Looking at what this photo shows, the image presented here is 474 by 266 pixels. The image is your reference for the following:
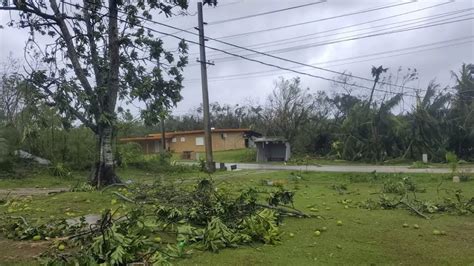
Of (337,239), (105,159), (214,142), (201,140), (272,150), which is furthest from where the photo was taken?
(214,142)

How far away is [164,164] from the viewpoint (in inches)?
1118

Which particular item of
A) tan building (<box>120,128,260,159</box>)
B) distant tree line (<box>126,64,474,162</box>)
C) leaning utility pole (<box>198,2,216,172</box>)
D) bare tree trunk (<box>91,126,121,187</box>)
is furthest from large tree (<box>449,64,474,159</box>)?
bare tree trunk (<box>91,126,121,187</box>)

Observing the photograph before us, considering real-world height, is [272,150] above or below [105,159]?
above

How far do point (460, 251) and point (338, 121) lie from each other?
36.1 meters

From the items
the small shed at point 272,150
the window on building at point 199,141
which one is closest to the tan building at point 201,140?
the window on building at point 199,141

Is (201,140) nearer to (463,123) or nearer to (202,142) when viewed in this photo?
(202,142)

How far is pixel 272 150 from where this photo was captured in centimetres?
4194

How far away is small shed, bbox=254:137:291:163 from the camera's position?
40.9 meters

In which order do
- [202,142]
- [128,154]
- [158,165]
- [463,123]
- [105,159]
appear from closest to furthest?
1. [105,159]
2. [128,154]
3. [158,165]
4. [463,123]
5. [202,142]

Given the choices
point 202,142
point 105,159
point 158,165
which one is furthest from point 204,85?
point 202,142

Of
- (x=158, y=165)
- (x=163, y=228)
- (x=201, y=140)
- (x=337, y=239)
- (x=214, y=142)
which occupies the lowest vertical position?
(x=337, y=239)

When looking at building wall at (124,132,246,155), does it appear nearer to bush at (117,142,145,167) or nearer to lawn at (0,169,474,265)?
bush at (117,142,145,167)

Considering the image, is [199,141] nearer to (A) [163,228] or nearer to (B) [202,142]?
(B) [202,142]

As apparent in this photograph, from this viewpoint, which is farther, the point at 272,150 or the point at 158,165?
the point at 272,150
